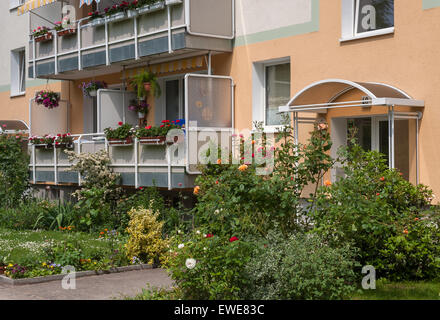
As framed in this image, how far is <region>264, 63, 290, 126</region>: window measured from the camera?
44.7 ft

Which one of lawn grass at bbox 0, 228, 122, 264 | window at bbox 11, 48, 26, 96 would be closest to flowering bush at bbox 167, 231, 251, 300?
lawn grass at bbox 0, 228, 122, 264

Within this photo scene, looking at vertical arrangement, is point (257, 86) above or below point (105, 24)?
below

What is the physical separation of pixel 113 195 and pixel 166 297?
7.87m

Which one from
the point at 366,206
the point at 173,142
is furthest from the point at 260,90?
the point at 366,206

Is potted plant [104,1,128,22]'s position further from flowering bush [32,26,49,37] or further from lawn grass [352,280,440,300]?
lawn grass [352,280,440,300]

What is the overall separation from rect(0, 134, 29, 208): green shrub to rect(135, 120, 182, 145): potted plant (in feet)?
18.8

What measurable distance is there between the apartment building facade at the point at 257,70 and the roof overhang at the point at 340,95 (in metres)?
0.02

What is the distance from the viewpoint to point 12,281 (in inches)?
348

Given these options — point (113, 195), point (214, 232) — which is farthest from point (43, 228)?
point (214, 232)

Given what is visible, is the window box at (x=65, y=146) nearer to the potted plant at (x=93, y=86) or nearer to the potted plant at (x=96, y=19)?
the potted plant at (x=93, y=86)

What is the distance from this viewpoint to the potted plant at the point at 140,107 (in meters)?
16.6

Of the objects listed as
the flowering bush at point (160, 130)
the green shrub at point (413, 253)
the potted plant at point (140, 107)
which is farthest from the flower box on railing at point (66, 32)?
the green shrub at point (413, 253)

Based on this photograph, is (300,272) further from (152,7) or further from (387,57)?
(152,7)

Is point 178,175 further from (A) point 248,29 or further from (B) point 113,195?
(A) point 248,29
